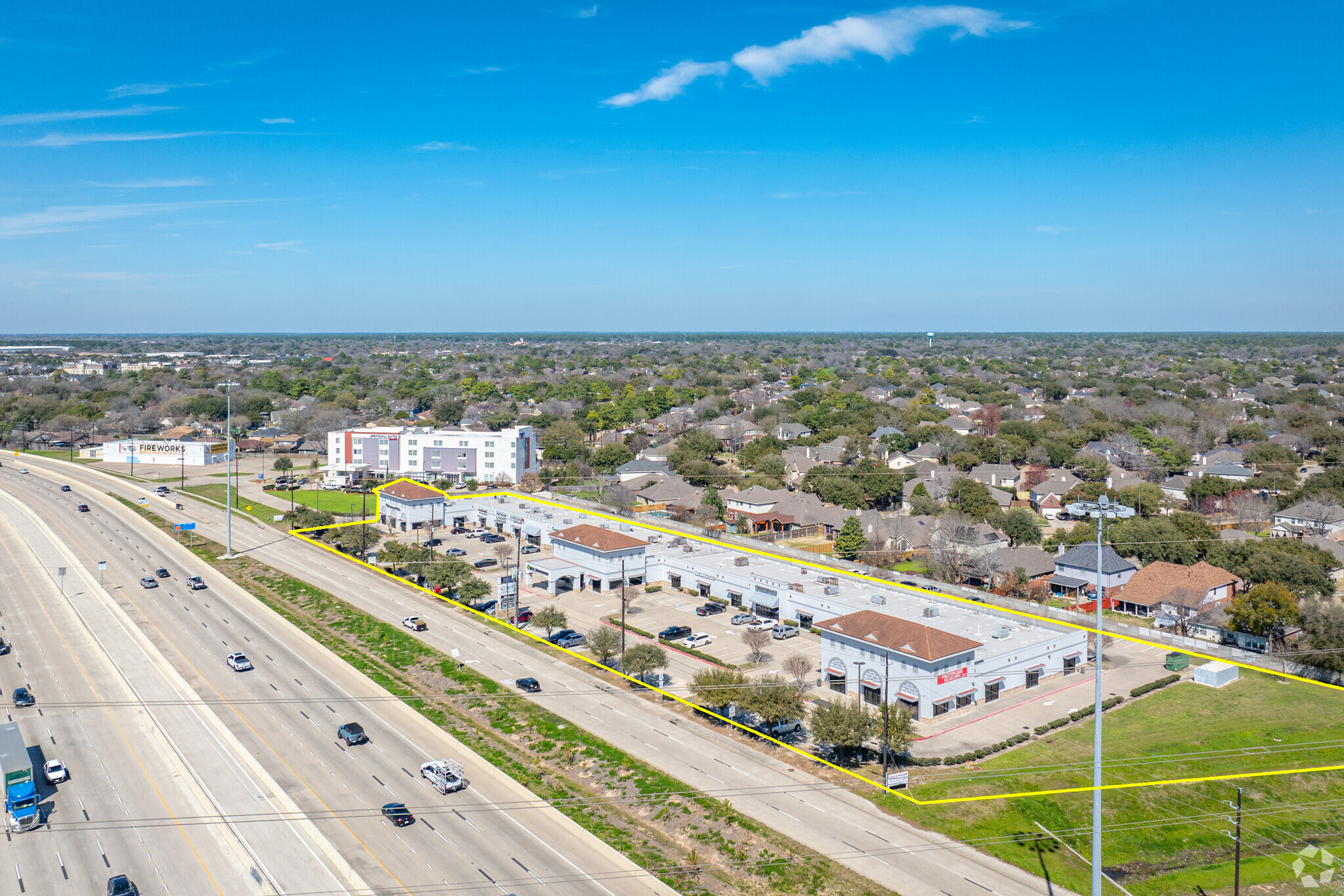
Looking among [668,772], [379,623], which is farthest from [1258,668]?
[379,623]

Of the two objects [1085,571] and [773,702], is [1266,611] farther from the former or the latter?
[773,702]

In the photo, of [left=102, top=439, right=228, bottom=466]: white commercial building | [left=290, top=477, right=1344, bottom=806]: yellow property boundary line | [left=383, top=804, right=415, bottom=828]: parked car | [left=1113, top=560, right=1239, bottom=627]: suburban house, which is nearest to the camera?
[left=383, top=804, right=415, bottom=828]: parked car

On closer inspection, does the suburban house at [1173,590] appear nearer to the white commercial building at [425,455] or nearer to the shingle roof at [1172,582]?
the shingle roof at [1172,582]

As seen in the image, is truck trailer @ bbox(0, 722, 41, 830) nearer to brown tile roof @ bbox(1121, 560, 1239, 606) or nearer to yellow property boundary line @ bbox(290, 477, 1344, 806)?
yellow property boundary line @ bbox(290, 477, 1344, 806)

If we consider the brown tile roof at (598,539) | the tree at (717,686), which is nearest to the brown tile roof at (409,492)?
the brown tile roof at (598,539)

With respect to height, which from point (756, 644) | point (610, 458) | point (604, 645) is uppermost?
point (610, 458)

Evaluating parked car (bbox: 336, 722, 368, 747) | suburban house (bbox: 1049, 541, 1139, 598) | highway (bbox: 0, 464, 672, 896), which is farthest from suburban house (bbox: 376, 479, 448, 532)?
suburban house (bbox: 1049, 541, 1139, 598)

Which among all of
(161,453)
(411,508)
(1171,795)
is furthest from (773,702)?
(161,453)

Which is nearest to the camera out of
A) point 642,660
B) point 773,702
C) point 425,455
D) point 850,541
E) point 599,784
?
point 599,784
